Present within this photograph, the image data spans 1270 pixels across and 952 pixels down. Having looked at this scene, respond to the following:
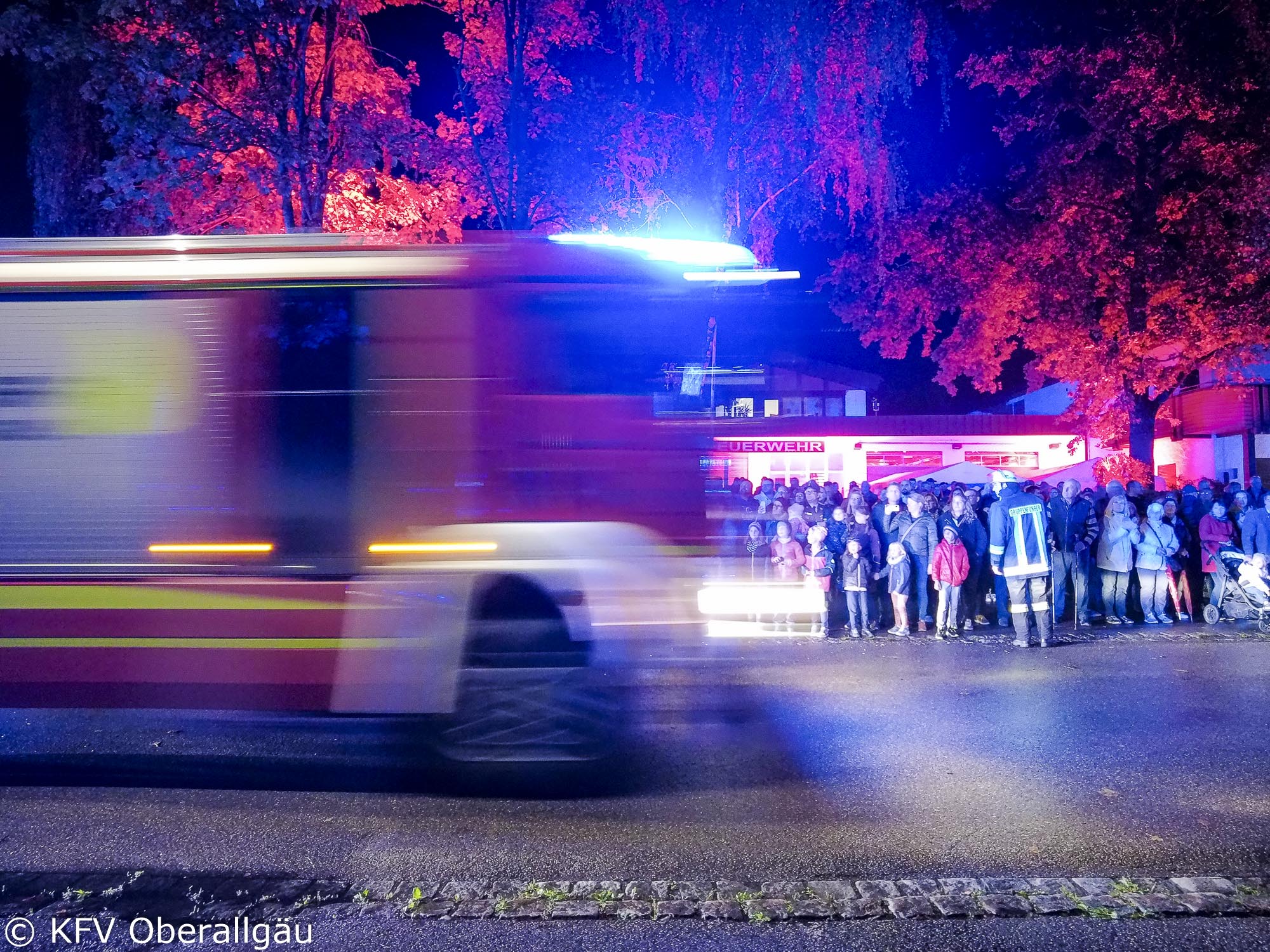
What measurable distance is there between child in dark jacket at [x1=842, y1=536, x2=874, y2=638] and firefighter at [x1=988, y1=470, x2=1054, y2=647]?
4.65 ft

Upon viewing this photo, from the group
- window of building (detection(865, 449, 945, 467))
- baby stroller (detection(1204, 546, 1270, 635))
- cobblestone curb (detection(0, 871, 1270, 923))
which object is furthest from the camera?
window of building (detection(865, 449, 945, 467))

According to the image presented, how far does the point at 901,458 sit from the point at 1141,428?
859 cm

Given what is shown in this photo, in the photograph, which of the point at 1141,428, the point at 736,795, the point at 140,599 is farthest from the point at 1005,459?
the point at 140,599

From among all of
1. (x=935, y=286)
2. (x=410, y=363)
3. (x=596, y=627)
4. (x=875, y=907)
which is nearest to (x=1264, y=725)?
(x=875, y=907)

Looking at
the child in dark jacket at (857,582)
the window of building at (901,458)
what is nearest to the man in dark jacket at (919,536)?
the child in dark jacket at (857,582)

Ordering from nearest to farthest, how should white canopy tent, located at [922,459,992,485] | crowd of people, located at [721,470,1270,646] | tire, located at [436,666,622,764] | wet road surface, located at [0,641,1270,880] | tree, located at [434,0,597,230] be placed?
1. wet road surface, located at [0,641,1270,880]
2. tire, located at [436,666,622,764]
3. crowd of people, located at [721,470,1270,646]
4. tree, located at [434,0,597,230]
5. white canopy tent, located at [922,459,992,485]

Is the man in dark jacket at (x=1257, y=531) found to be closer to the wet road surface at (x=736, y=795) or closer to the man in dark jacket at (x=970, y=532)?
the man in dark jacket at (x=970, y=532)

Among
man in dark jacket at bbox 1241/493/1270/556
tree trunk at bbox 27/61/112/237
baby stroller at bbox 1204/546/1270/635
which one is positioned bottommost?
baby stroller at bbox 1204/546/1270/635

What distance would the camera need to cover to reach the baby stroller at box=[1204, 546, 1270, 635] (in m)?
11.2

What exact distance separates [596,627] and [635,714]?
221 centimetres

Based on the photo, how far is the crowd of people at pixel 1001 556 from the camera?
10.5 meters

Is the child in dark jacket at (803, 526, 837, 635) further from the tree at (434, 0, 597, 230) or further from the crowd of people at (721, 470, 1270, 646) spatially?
the tree at (434, 0, 597, 230)

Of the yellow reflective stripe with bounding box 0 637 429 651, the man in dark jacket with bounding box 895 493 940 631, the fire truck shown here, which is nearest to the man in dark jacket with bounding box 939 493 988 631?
the man in dark jacket with bounding box 895 493 940 631

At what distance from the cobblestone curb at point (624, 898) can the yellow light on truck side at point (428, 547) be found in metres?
1.73
